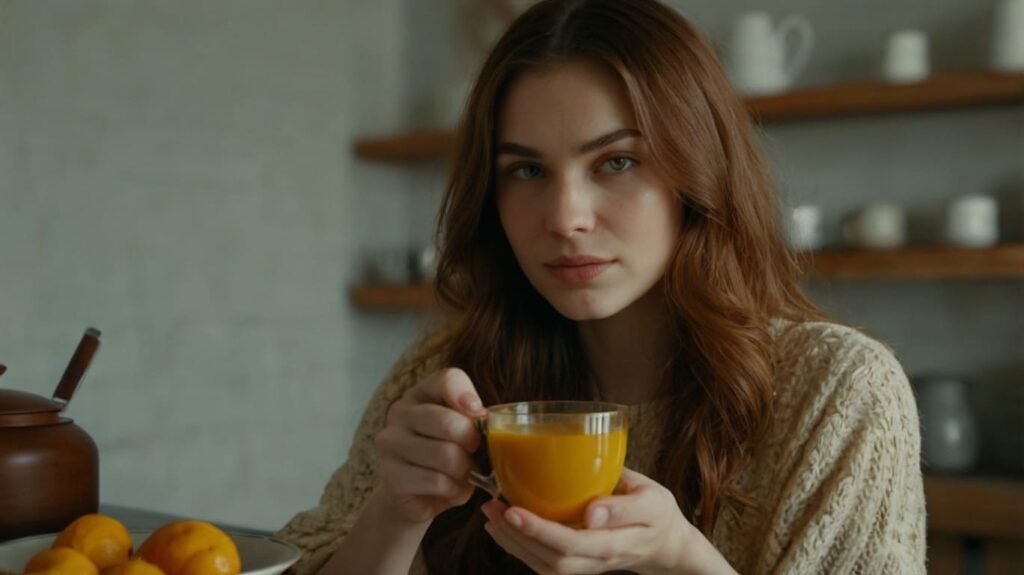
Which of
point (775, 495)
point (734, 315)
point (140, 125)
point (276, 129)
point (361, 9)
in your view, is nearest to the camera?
point (775, 495)

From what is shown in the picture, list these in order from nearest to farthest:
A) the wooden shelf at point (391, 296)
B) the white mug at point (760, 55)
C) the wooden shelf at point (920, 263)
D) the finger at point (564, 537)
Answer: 1. the finger at point (564, 537)
2. the wooden shelf at point (920, 263)
3. the white mug at point (760, 55)
4. the wooden shelf at point (391, 296)

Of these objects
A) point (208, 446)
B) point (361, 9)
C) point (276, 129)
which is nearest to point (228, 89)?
point (276, 129)

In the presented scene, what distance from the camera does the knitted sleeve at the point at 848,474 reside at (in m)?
1.24

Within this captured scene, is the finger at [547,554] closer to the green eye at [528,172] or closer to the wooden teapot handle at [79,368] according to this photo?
the green eye at [528,172]

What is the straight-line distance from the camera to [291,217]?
10.5 ft

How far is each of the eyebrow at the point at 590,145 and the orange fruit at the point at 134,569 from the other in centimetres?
68

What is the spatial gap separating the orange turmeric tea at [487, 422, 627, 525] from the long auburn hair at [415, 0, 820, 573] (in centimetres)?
31

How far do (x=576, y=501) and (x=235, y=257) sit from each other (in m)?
2.22

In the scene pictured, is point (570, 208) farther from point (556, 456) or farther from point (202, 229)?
point (202, 229)

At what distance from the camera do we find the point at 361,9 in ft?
11.8

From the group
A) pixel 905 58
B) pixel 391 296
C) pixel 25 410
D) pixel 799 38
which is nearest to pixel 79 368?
pixel 25 410

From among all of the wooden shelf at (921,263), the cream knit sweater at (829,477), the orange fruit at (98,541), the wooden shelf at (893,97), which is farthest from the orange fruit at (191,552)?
the wooden shelf at (893,97)

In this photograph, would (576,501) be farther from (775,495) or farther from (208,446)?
(208,446)

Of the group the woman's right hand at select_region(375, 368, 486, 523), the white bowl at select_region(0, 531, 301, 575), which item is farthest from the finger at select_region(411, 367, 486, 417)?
the white bowl at select_region(0, 531, 301, 575)
